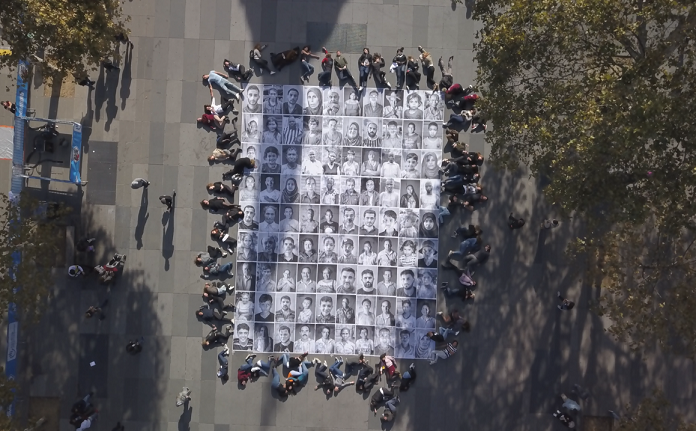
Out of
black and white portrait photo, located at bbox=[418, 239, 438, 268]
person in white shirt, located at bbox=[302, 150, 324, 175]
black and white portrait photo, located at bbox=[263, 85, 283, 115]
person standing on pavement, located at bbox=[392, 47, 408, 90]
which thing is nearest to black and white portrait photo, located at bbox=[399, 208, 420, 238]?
black and white portrait photo, located at bbox=[418, 239, 438, 268]

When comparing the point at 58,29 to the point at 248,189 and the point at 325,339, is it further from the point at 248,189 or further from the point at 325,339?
the point at 325,339

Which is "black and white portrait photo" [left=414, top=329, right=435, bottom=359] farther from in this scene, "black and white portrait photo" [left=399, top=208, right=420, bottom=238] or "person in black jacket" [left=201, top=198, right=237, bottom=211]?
"person in black jacket" [left=201, top=198, right=237, bottom=211]

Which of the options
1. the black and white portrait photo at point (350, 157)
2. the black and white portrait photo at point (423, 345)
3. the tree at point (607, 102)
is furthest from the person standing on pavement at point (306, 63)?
the black and white portrait photo at point (423, 345)

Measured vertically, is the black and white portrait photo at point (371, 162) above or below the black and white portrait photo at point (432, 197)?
above

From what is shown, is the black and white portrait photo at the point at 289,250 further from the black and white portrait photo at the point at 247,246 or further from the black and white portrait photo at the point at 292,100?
the black and white portrait photo at the point at 292,100

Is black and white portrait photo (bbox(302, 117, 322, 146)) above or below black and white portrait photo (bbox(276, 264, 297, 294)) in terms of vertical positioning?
above

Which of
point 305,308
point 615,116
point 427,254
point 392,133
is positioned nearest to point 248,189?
point 305,308

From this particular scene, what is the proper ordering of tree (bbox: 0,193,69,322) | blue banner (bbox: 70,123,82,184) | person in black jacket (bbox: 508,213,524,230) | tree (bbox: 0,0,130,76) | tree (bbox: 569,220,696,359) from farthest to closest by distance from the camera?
person in black jacket (bbox: 508,213,524,230) → blue banner (bbox: 70,123,82,184) → tree (bbox: 0,193,69,322) → tree (bbox: 569,220,696,359) → tree (bbox: 0,0,130,76)
